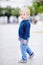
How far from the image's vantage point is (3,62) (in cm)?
697

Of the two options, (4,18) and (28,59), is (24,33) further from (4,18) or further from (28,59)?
(4,18)

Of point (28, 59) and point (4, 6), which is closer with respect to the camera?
point (28, 59)

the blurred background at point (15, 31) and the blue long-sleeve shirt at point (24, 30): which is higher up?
the blue long-sleeve shirt at point (24, 30)

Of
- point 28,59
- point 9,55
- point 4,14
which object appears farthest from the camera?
point 4,14

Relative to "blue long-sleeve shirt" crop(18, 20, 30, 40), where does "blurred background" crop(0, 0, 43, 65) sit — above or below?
below

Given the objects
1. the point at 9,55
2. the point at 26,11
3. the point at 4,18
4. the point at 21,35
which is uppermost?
the point at 26,11

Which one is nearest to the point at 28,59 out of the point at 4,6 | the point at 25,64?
the point at 25,64

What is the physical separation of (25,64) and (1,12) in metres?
59.9

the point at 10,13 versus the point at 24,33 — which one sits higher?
the point at 24,33

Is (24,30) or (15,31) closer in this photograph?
(24,30)

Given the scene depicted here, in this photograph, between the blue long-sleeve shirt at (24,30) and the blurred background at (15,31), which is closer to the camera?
the blue long-sleeve shirt at (24,30)

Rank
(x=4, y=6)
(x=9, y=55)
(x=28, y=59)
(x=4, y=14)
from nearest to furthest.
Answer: (x=28, y=59)
(x=9, y=55)
(x=4, y=14)
(x=4, y=6)

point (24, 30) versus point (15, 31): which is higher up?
Answer: point (24, 30)

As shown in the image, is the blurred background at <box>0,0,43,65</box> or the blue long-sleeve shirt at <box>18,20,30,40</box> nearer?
the blue long-sleeve shirt at <box>18,20,30,40</box>
